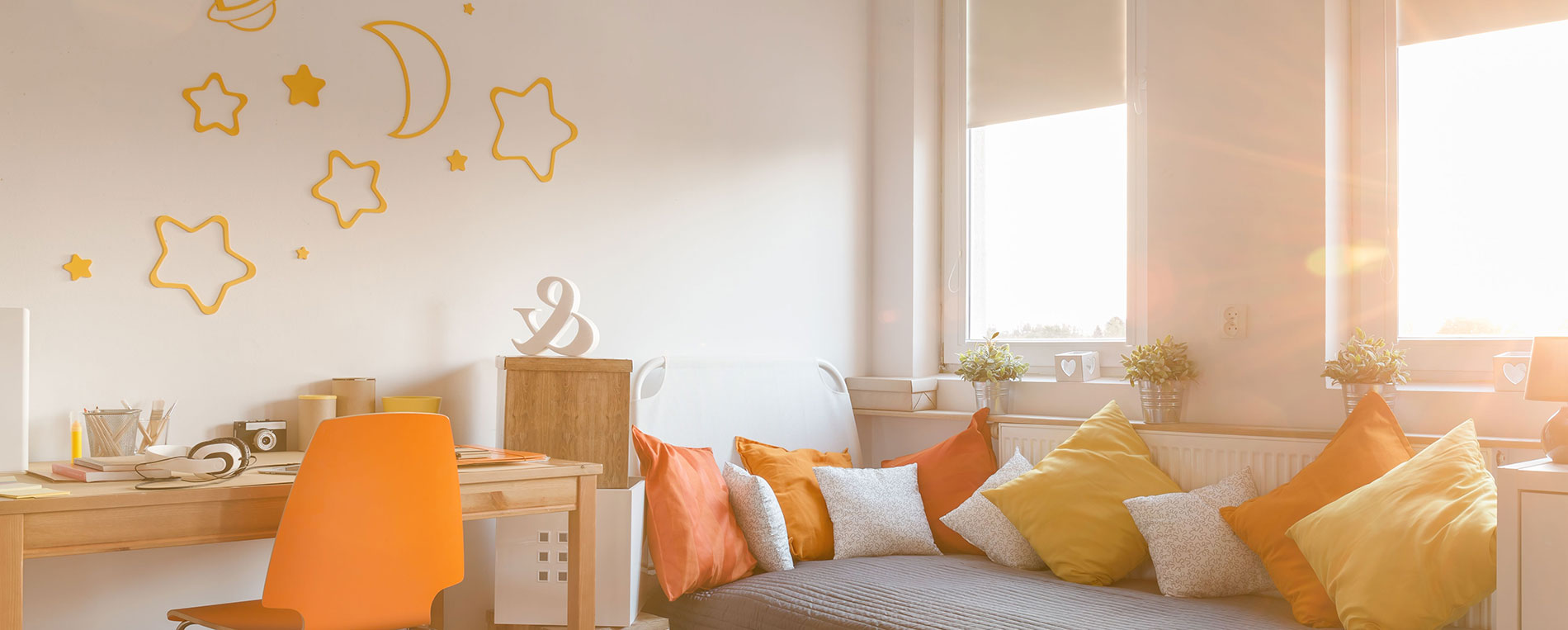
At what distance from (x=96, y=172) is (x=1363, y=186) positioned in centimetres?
319

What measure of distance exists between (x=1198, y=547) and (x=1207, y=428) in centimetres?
46

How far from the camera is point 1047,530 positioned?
8.98 feet

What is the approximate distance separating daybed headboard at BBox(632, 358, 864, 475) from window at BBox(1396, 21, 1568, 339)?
5.59 ft

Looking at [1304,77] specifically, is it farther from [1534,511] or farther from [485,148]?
[485,148]

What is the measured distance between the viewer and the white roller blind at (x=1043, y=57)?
3.49 meters

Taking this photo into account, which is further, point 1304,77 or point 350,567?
point 1304,77

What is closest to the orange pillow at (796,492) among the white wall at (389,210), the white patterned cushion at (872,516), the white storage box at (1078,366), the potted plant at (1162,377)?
the white patterned cushion at (872,516)

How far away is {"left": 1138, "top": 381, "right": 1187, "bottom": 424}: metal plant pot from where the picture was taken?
2984 millimetres

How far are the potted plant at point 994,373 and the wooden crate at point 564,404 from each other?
1.34 m

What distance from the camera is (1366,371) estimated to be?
262 cm

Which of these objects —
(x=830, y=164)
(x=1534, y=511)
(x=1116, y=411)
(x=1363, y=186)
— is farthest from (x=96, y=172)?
(x=1363, y=186)

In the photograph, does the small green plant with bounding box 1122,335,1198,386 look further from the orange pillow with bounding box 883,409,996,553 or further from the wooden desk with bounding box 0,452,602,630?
the wooden desk with bounding box 0,452,602,630

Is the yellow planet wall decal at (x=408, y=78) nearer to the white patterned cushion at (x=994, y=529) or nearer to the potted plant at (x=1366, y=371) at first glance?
the white patterned cushion at (x=994, y=529)

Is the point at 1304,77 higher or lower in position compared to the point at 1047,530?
higher
